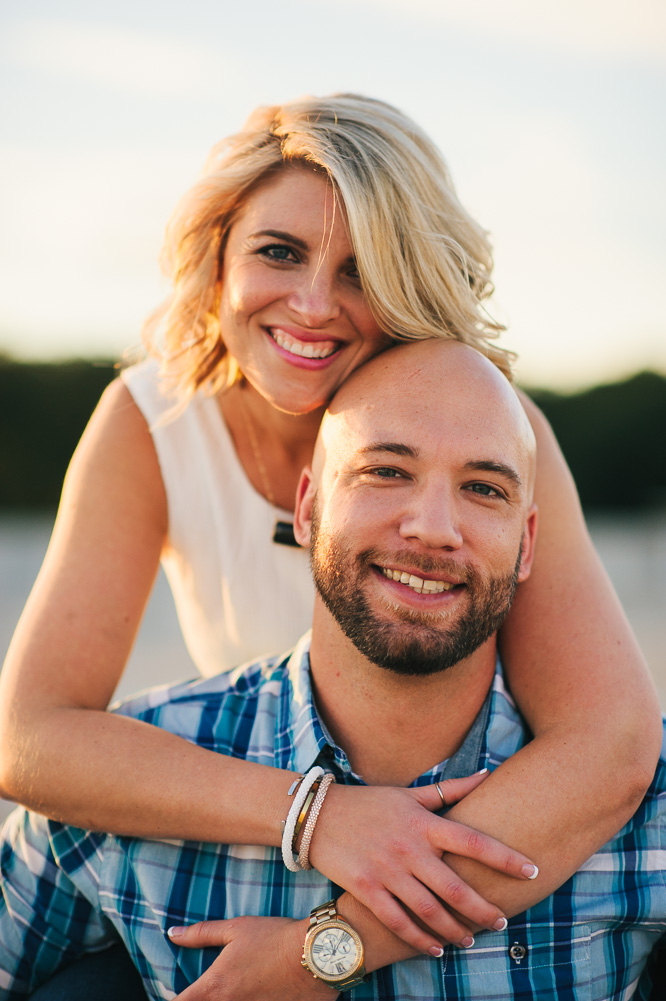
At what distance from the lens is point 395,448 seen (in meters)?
2.14

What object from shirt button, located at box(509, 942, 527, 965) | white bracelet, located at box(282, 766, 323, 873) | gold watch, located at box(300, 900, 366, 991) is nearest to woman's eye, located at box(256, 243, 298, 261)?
white bracelet, located at box(282, 766, 323, 873)

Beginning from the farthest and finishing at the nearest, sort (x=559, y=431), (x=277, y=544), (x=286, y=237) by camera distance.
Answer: (x=559, y=431) < (x=277, y=544) < (x=286, y=237)

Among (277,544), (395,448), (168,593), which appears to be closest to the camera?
(395,448)

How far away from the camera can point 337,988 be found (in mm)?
1864

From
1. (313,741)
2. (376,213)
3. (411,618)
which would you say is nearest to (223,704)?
(313,741)

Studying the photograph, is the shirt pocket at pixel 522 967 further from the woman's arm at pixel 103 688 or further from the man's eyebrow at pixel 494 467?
the man's eyebrow at pixel 494 467

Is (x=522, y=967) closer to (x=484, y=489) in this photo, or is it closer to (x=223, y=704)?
(x=223, y=704)

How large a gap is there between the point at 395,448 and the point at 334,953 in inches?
43.4

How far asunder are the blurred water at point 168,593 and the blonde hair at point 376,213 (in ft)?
11.9

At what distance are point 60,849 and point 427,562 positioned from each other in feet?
3.77

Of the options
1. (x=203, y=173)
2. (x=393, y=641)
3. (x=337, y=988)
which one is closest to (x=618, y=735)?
(x=393, y=641)

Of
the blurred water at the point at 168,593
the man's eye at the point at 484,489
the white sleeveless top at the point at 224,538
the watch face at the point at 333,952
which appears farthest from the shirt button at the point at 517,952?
the blurred water at the point at 168,593

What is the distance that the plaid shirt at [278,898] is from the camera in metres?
1.97

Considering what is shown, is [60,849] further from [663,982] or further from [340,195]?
[340,195]
